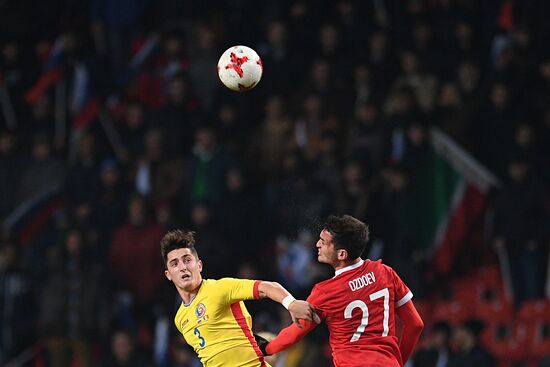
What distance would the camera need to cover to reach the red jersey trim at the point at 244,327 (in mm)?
8297

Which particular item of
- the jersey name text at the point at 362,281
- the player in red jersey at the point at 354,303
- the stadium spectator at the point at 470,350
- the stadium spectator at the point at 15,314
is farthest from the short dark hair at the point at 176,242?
the stadium spectator at the point at 15,314

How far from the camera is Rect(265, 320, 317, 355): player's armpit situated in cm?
794

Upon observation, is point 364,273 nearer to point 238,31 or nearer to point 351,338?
point 351,338

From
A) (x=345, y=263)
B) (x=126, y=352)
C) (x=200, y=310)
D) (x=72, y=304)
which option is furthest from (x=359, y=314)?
(x=72, y=304)

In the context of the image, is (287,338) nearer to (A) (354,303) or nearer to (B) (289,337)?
(B) (289,337)

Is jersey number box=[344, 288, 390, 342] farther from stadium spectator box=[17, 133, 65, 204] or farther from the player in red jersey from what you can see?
stadium spectator box=[17, 133, 65, 204]

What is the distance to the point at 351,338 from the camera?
7.92 meters

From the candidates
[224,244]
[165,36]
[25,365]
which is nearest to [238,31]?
[165,36]

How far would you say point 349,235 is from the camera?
7.98m

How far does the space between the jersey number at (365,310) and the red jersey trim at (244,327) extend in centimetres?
74

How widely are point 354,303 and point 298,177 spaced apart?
5440 mm

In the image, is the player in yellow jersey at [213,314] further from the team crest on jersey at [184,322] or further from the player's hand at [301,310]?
the player's hand at [301,310]

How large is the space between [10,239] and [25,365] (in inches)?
59.5

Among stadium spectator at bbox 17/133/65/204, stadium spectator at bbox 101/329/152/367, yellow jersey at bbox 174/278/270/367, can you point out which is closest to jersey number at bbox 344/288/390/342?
yellow jersey at bbox 174/278/270/367
